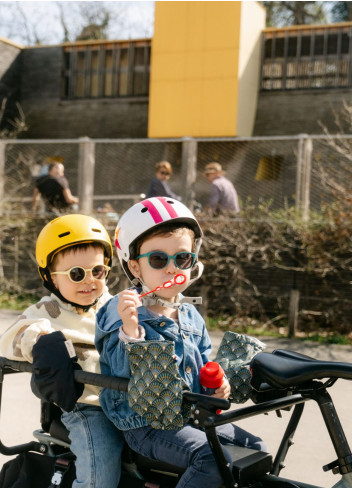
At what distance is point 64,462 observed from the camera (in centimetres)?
269

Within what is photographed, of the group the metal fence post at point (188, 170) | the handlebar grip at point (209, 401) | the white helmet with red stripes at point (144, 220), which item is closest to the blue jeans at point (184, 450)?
the handlebar grip at point (209, 401)

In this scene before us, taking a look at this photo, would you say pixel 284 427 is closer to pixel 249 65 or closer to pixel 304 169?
pixel 304 169

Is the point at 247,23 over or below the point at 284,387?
over

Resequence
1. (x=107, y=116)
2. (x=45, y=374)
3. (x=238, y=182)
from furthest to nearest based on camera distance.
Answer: (x=107, y=116)
(x=238, y=182)
(x=45, y=374)

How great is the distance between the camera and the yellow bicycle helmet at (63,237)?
10.2ft

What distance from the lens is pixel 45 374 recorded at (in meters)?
2.37

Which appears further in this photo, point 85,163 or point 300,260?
point 85,163

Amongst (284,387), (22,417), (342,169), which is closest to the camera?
(284,387)

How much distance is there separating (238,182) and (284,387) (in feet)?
45.4

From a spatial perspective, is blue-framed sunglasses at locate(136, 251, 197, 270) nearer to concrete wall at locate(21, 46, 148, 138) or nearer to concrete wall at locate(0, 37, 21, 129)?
concrete wall at locate(21, 46, 148, 138)

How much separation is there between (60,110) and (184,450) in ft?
73.1

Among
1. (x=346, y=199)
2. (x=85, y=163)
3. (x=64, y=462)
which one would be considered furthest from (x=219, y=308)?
(x=64, y=462)

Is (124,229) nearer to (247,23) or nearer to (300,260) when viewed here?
(300,260)

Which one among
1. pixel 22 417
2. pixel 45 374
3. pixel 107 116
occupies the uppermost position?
pixel 107 116
